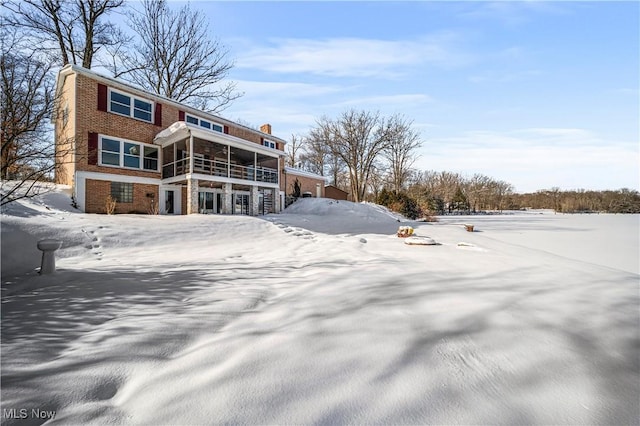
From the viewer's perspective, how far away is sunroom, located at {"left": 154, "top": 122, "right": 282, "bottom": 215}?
44.5 ft

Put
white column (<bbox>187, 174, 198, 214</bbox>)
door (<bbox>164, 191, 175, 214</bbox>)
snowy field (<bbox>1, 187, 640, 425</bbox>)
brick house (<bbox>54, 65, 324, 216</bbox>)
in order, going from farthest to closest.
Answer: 1. door (<bbox>164, 191, 175, 214</bbox>)
2. white column (<bbox>187, 174, 198, 214</bbox>)
3. brick house (<bbox>54, 65, 324, 216</bbox>)
4. snowy field (<bbox>1, 187, 640, 425</bbox>)

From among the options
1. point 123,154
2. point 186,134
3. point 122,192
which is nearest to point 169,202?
point 122,192

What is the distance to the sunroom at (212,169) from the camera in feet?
44.5

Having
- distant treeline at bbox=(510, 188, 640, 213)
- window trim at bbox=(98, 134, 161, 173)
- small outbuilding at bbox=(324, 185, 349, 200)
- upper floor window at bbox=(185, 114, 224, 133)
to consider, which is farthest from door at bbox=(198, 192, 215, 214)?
distant treeline at bbox=(510, 188, 640, 213)

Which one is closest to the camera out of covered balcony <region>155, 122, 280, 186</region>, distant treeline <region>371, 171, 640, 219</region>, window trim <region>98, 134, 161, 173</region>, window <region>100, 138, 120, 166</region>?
window trim <region>98, 134, 161, 173</region>

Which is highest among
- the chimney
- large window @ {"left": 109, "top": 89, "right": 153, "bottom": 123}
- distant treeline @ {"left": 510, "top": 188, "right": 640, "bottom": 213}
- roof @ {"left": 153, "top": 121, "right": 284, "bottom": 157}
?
the chimney

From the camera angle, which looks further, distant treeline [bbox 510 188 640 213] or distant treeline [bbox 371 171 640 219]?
distant treeline [bbox 510 188 640 213]

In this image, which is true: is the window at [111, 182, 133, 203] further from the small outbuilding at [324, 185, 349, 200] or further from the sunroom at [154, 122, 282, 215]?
the small outbuilding at [324, 185, 349, 200]

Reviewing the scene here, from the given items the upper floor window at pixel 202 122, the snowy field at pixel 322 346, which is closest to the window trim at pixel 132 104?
the upper floor window at pixel 202 122

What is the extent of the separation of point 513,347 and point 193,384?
8.07ft

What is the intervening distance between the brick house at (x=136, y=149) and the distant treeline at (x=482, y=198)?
18.4 m

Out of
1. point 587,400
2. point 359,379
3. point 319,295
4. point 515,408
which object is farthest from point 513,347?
point 319,295

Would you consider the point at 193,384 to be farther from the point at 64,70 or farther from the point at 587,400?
the point at 64,70

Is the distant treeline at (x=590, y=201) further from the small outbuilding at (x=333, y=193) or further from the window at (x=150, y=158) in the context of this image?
the window at (x=150, y=158)
